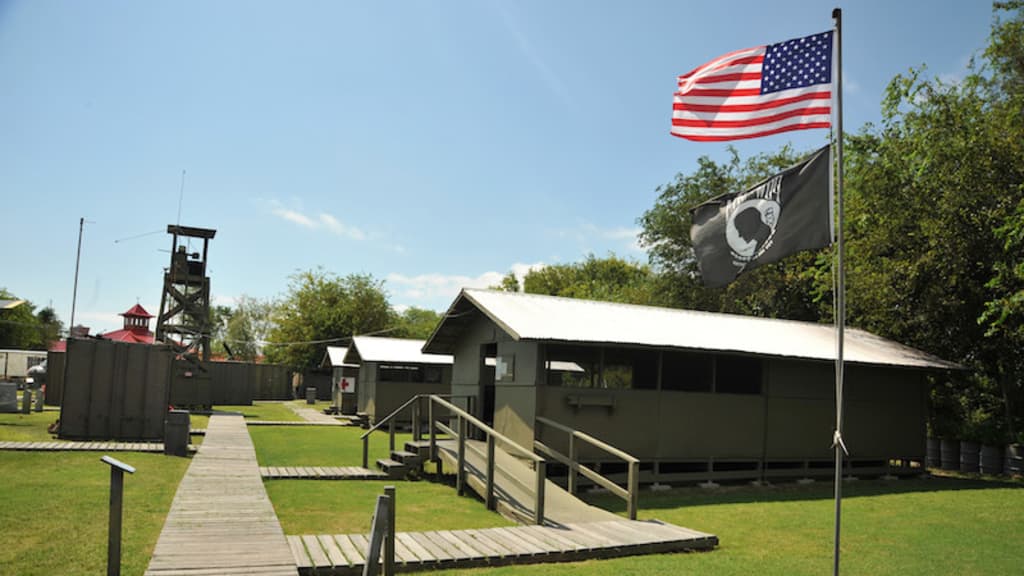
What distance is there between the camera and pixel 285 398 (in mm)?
52031

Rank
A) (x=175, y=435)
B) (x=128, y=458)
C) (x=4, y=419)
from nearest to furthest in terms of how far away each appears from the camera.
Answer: (x=128, y=458) → (x=175, y=435) → (x=4, y=419)

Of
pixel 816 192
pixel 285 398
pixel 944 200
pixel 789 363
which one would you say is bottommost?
pixel 285 398

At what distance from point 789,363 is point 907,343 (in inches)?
295

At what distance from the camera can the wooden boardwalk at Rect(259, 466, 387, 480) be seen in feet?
44.5

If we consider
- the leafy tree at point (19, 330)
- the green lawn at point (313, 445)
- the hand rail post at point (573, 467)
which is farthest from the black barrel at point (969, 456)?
the leafy tree at point (19, 330)

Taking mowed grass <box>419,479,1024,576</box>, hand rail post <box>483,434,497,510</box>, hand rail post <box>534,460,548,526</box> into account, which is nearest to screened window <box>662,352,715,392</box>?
mowed grass <box>419,479,1024,576</box>

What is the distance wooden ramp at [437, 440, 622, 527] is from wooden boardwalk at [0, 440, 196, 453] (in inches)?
254

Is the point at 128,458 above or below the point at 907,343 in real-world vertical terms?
below

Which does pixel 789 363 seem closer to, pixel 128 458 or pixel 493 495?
pixel 493 495

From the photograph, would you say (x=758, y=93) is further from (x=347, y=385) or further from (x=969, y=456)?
(x=347, y=385)

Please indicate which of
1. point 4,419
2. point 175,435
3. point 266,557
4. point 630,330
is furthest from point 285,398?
point 266,557

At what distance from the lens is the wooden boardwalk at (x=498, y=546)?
7.47 meters

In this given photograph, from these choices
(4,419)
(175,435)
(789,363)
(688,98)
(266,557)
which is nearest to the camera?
(266,557)

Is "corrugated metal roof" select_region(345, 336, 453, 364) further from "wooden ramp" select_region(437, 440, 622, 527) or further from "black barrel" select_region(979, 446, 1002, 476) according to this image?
"black barrel" select_region(979, 446, 1002, 476)
